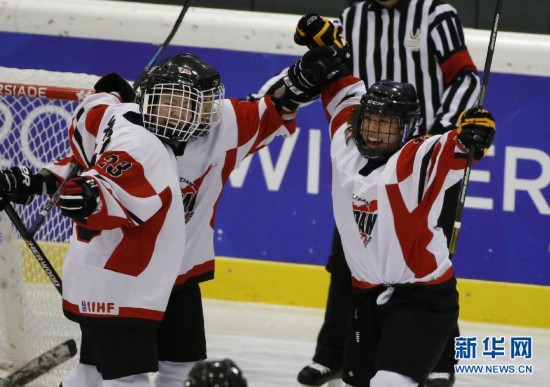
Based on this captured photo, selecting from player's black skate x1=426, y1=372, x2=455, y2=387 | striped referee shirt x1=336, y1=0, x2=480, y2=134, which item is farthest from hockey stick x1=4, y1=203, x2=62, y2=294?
striped referee shirt x1=336, y1=0, x2=480, y2=134

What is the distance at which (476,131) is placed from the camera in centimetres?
320

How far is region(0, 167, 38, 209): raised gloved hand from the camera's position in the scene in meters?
3.29

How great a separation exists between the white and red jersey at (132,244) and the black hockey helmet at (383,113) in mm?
577

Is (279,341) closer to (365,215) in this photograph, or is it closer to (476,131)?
(365,215)

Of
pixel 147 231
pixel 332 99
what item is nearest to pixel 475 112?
pixel 332 99

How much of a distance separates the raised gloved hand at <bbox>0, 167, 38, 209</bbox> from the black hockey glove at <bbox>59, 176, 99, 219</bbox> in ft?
1.40

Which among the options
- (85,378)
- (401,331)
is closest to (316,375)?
(401,331)

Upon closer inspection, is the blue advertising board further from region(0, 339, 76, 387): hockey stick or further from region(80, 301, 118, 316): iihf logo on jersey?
region(80, 301, 118, 316): iihf logo on jersey

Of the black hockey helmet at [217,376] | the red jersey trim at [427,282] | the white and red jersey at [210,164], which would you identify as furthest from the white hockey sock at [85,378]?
the black hockey helmet at [217,376]

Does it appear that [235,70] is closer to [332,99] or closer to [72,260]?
[332,99]

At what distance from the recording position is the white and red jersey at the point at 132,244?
3.00 meters

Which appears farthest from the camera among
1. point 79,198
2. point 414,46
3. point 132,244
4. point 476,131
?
point 414,46

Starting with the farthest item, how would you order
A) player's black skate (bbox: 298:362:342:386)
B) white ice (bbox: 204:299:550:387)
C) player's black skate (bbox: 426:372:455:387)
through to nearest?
white ice (bbox: 204:299:550:387)
player's black skate (bbox: 298:362:342:386)
player's black skate (bbox: 426:372:455:387)

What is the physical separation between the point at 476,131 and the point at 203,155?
712 millimetres
